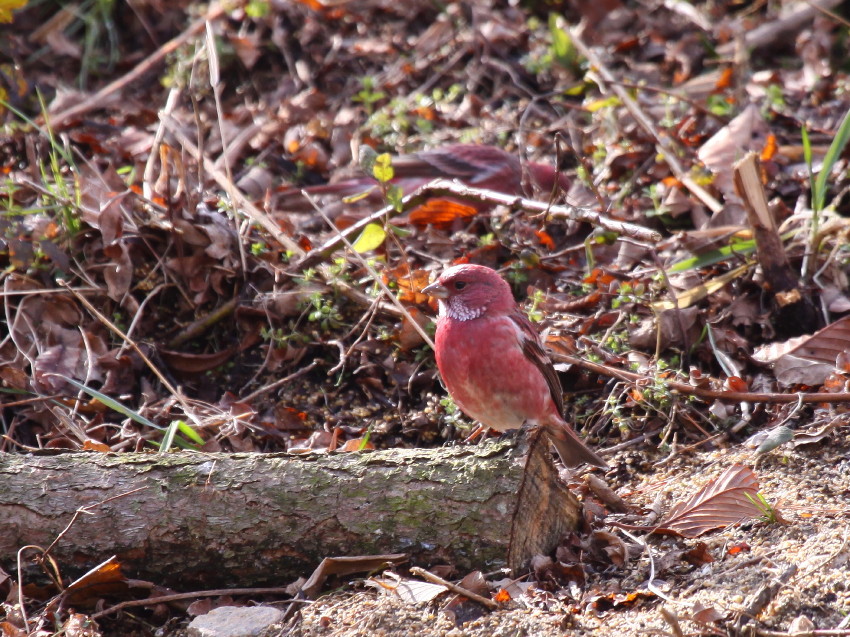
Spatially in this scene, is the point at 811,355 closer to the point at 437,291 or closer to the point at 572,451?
the point at 572,451

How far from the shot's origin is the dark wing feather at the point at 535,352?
374 centimetres

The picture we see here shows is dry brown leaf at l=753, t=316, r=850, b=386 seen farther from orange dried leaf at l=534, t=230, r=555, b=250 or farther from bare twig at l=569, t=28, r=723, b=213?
orange dried leaf at l=534, t=230, r=555, b=250

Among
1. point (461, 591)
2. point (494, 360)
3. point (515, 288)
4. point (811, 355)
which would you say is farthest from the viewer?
point (515, 288)

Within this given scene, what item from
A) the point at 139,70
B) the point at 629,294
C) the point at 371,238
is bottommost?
the point at 629,294

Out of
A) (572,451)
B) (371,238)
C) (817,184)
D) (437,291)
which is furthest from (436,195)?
(817,184)

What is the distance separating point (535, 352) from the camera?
3750mm

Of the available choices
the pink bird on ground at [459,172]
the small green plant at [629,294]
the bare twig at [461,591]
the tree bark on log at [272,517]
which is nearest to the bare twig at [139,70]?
the pink bird on ground at [459,172]

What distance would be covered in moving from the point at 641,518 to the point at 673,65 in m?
4.04

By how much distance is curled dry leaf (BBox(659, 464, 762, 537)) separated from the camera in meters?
3.03

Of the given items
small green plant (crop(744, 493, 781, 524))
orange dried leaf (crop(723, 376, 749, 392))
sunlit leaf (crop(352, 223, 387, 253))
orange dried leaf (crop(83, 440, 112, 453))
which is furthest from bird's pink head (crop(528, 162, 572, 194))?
orange dried leaf (crop(83, 440, 112, 453))

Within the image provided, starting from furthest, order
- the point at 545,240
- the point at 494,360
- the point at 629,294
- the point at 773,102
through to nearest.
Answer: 1. the point at 773,102
2. the point at 545,240
3. the point at 629,294
4. the point at 494,360

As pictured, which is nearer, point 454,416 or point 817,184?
point 454,416

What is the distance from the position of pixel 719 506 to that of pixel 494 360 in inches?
40.1

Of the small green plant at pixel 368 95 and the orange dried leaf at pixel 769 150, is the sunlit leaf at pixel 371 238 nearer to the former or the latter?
the small green plant at pixel 368 95
